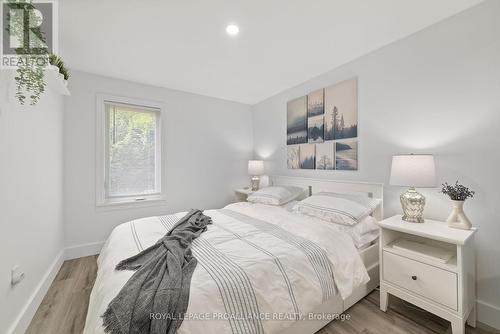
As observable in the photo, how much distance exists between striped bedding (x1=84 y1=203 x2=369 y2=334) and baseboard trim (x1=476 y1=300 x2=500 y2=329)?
0.91 metres

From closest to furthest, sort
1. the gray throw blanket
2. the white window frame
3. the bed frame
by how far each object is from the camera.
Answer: the gray throw blanket
the bed frame
the white window frame

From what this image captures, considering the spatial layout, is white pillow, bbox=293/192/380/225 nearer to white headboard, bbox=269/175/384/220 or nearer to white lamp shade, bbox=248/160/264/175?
white headboard, bbox=269/175/384/220

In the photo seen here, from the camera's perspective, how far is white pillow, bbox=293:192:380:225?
193 centimetres

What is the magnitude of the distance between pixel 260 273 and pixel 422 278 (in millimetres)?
1298

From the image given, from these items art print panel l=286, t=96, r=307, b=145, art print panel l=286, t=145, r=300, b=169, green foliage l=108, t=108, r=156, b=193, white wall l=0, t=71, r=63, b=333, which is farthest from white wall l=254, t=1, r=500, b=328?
white wall l=0, t=71, r=63, b=333

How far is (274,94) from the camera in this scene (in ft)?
12.0

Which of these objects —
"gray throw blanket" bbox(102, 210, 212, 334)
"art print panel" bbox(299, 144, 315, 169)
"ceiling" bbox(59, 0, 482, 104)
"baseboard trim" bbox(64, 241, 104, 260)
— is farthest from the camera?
"art print panel" bbox(299, 144, 315, 169)

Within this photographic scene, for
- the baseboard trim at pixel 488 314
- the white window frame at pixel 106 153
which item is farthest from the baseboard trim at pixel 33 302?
the baseboard trim at pixel 488 314

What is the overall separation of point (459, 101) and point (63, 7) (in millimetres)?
3354

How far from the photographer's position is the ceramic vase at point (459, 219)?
5.10ft

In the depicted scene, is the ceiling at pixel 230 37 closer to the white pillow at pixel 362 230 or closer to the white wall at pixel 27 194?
the white wall at pixel 27 194

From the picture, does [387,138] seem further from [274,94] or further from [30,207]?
[30,207]

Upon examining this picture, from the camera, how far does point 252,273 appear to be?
1189 millimetres

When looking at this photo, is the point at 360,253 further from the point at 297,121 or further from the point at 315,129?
the point at 297,121
